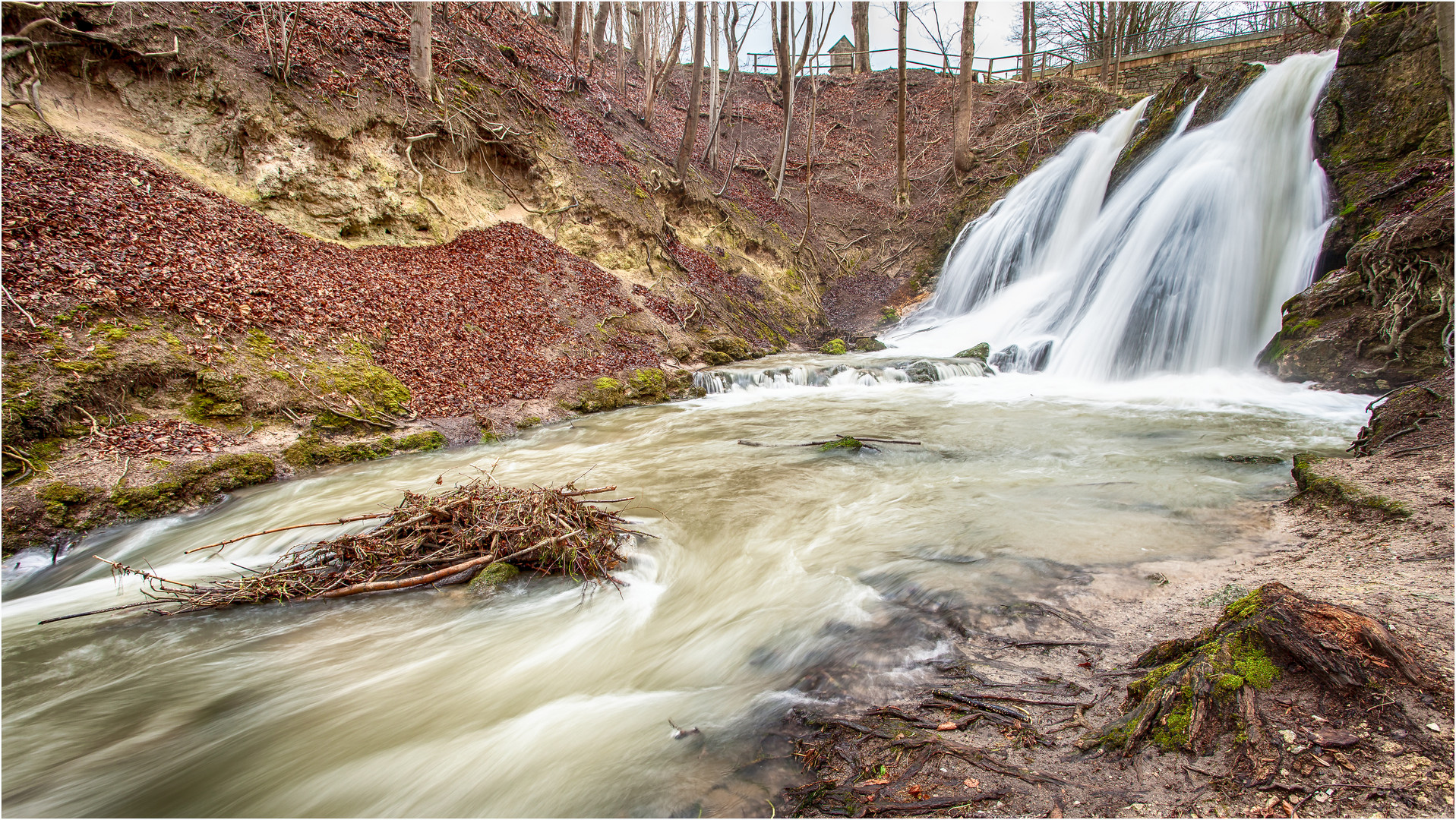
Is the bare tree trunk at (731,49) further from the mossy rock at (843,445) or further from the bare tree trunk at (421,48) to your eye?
the mossy rock at (843,445)

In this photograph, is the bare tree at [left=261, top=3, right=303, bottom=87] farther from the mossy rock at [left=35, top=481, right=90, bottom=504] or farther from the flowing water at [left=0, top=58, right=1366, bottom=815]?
the mossy rock at [left=35, top=481, right=90, bottom=504]

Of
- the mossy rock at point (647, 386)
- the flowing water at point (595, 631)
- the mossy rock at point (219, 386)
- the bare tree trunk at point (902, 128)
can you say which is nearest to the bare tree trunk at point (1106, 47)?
the bare tree trunk at point (902, 128)

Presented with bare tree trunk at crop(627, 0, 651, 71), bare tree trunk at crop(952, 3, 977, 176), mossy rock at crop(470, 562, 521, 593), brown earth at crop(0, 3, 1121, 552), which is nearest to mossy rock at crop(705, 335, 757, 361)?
brown earth at crop(0, 3, 1121, 552)

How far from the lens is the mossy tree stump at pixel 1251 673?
1.84 meters

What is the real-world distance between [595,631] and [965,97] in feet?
68.7

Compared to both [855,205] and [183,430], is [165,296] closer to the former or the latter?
[183,430]

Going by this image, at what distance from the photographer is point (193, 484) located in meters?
6.04

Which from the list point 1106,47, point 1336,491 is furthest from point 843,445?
point 1106,47

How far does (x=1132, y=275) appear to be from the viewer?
1177cm

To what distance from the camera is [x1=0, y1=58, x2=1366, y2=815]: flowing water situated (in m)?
2.67

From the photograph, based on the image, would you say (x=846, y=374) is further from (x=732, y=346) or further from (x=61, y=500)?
(x=61, y=500)

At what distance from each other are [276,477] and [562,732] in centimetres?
577

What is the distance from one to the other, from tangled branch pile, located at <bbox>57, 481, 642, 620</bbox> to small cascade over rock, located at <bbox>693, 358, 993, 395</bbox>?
7613 mm

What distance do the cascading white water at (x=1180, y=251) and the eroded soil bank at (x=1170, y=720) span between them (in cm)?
764
